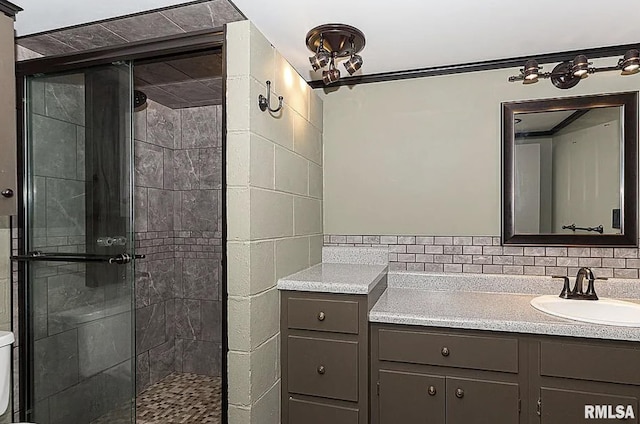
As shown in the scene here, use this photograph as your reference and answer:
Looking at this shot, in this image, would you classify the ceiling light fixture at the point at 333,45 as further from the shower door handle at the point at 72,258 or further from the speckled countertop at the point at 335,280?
the shower door handle at the point at 72,258

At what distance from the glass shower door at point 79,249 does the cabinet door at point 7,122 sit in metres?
0.30

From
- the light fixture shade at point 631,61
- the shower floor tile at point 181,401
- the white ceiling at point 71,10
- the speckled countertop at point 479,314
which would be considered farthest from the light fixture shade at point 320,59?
the shower floor tile at point 181,401

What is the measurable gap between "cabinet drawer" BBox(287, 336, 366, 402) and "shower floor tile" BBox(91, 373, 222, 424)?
39.5 inches

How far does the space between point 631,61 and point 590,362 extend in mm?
1554

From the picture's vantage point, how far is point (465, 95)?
267cm

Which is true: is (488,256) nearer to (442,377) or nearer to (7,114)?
(442,377)

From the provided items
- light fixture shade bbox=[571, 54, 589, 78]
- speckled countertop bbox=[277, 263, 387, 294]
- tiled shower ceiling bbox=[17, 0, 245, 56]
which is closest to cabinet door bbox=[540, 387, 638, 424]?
speckled countertop bbox=[277, 263, 387, 294]

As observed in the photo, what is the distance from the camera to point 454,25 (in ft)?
6.87

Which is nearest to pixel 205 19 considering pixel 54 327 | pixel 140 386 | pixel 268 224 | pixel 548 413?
pixel 268 224

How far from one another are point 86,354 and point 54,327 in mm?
228

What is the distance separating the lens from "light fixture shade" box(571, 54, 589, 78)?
2.29m

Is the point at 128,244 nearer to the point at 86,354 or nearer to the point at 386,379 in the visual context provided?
the point at 86,354

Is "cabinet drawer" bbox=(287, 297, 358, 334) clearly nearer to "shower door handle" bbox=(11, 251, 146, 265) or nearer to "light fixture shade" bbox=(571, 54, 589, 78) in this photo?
"shower door handle" bbox=(11, 251, 146, 265)

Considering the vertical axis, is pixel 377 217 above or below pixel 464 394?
above
